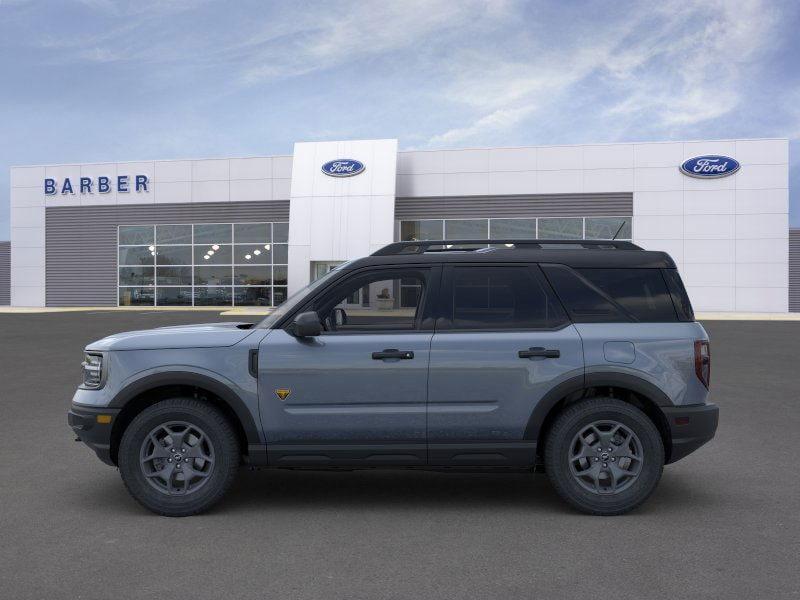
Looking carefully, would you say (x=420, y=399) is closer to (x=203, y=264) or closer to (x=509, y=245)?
(x=509, y=245)

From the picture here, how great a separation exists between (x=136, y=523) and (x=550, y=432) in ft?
9.01

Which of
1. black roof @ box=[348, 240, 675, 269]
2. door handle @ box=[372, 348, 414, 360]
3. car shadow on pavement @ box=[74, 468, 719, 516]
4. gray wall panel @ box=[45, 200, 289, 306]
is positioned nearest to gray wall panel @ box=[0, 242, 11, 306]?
gray wall panel @ box=[45, 200, 289, 306]

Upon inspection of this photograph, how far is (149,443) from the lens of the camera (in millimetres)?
5094

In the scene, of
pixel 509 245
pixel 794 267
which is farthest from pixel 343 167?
pixel 509 245

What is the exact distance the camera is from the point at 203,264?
40688 mm

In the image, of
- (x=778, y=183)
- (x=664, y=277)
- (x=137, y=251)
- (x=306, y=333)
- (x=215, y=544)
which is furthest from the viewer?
(x=137, y=251)

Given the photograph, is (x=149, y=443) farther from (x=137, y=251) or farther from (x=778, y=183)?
(x=137, y=251)

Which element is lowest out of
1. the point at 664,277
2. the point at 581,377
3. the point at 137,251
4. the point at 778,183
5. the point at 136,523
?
the point at 136,523

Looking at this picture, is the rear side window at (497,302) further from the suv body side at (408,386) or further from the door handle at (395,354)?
the door handle at (395,354)

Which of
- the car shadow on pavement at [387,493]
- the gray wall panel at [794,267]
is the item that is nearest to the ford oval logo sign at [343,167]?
the gray wall panel at [794,267]

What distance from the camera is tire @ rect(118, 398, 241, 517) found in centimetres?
502

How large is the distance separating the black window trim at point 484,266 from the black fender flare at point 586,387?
38 centimetres

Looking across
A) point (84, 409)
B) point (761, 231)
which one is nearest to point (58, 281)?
point (761, 231)

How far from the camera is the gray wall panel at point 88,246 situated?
41.1 meters
